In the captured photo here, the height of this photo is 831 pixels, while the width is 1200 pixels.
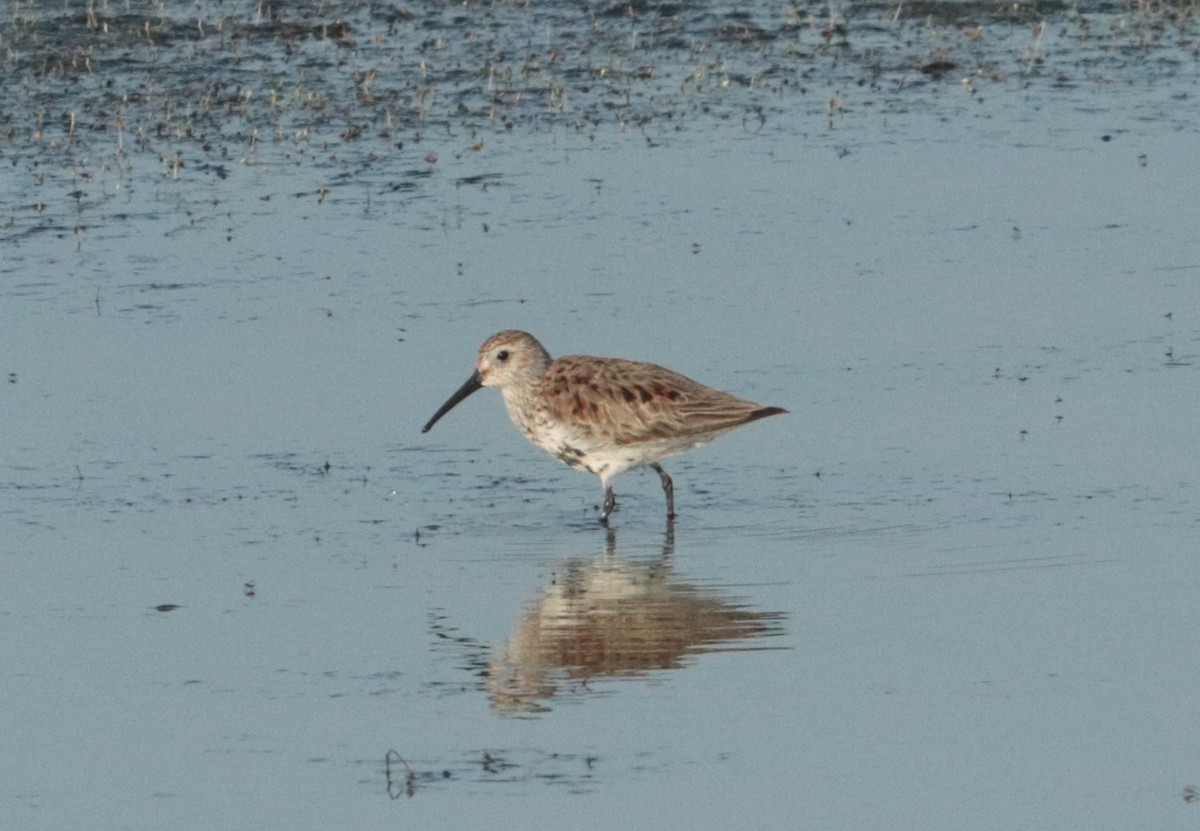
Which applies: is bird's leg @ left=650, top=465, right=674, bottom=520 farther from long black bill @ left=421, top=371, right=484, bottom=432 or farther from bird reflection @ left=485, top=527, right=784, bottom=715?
long black bill @ left=421, top=371, right=484, bottom=432

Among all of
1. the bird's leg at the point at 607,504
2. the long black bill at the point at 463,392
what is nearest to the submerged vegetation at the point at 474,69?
the long black bill at the point at 463,392

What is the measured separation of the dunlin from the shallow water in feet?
0.96

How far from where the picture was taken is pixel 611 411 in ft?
41.9

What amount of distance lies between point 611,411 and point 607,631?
103 inches

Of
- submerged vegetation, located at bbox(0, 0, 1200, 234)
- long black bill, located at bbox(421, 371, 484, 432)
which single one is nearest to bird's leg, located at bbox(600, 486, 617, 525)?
long black bill, located at bbox(421, 371, 484, 432)

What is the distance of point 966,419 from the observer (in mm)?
→ 13352

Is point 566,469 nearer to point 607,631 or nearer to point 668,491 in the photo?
point 668,491

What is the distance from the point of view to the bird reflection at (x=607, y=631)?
9578 mm

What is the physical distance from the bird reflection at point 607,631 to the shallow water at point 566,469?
1.3 inches

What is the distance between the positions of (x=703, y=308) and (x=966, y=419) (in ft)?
8.35

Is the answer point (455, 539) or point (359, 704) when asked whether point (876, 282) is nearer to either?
point (455, 539)

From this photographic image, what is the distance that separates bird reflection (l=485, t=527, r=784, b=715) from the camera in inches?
377

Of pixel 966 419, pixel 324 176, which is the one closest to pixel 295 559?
pixel 966 419

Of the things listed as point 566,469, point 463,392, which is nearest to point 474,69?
point 566,469
